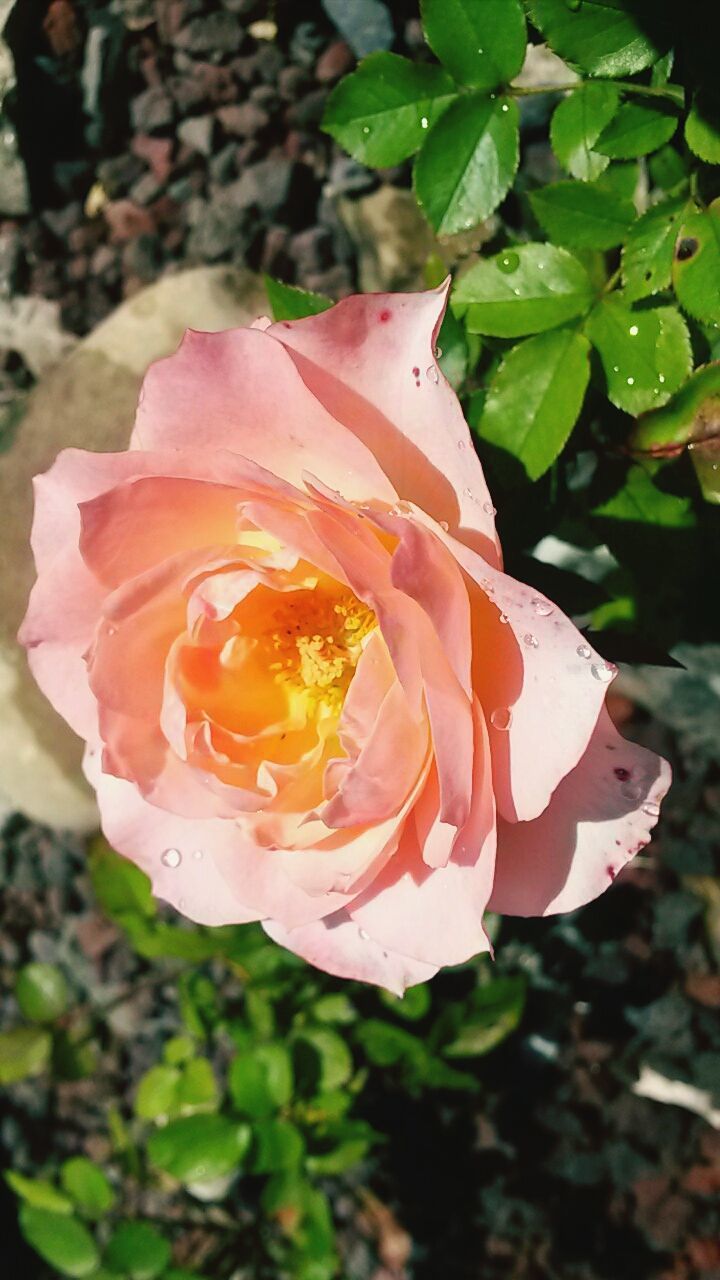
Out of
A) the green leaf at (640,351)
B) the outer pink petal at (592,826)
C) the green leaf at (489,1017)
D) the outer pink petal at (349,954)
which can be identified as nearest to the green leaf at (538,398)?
the green leaf at (640,351)

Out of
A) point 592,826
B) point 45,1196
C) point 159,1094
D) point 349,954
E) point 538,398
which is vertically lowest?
point 45,1196

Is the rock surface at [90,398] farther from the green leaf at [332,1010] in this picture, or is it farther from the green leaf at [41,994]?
the green leaf at [332,1010]

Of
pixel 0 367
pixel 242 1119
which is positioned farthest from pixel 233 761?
pixel 0 367

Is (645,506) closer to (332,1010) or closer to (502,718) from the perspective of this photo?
(502,718)

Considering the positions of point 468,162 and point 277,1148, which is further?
point 277,1148

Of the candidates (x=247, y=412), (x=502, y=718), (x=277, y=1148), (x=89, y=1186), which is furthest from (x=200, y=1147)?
(x=247, y=412)

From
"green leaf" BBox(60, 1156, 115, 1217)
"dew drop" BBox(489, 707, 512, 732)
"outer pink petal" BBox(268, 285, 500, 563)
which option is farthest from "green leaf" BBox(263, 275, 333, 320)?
"green leaf" BBox(60, 1156, 115, 1217)

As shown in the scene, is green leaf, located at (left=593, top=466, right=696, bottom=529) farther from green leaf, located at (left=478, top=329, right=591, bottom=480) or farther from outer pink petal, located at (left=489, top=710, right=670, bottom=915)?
outer pink petal, located at (left=489, top=710, right=670, bottom=915)
